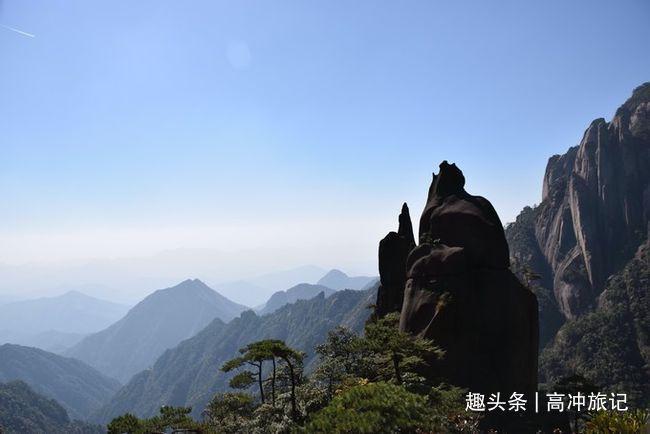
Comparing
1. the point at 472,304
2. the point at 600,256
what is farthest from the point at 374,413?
the point at 600,256

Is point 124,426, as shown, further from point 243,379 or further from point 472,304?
point 472,304

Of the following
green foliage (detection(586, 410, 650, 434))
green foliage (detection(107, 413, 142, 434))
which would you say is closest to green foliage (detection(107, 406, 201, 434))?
green foliage (detection(107, 413, 142, 434))

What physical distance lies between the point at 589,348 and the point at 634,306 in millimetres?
16608

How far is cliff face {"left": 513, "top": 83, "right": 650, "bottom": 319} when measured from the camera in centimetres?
13738

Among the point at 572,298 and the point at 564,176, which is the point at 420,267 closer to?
the point at 572,298

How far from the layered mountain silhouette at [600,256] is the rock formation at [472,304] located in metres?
77.2

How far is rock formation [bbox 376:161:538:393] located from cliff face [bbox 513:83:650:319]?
117829 millimetres

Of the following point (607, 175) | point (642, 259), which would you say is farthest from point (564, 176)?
point (642, 259)

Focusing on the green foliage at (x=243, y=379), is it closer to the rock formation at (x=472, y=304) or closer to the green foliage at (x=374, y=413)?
the rock formation at (x=472, y=304)

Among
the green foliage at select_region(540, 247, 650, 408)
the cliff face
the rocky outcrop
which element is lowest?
the green foliage at select_region(540, 247, 650, 408)

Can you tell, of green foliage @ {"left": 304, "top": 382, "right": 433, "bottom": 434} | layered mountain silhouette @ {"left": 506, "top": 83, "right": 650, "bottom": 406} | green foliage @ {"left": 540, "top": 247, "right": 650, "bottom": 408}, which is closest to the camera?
green foliage @ {"left": 304, "top": 382, "right": 433, "bottom": 434}

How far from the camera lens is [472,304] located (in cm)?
3528

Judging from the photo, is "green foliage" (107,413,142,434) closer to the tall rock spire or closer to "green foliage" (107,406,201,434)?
"green foliage" (107,406,201,434)

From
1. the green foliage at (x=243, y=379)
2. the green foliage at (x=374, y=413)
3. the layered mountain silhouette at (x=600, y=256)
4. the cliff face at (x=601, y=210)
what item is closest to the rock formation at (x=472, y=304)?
the green foliage at (x=243, y=379)
